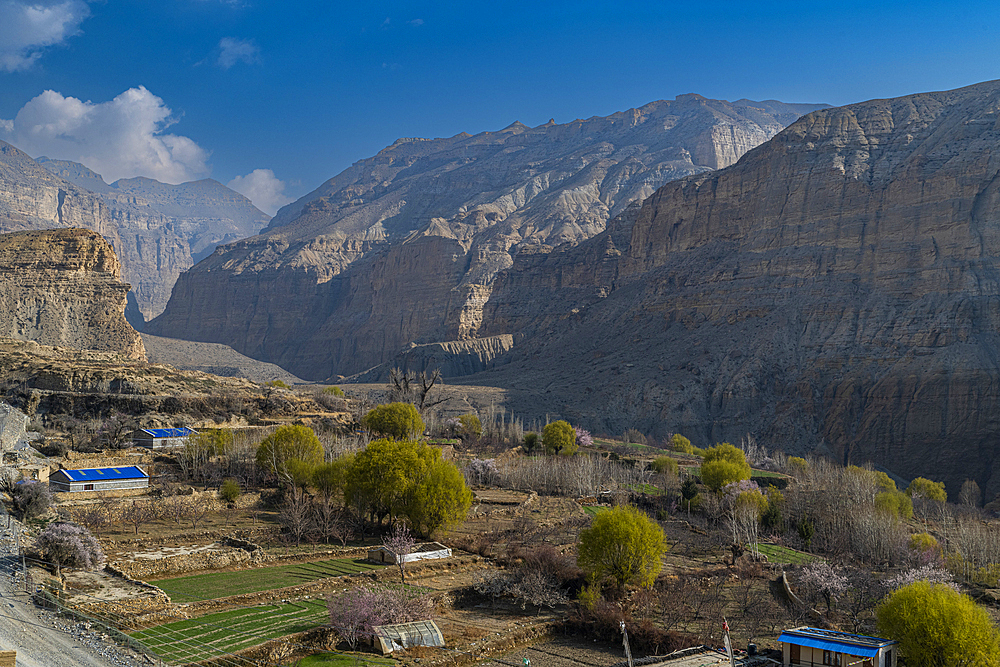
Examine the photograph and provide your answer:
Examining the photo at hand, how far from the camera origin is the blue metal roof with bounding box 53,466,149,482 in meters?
46.2

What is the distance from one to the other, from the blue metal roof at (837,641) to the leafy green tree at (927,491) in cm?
4996

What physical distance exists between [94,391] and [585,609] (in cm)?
5726

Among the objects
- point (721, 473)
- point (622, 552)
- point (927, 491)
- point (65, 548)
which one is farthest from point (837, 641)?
point (927, 491)

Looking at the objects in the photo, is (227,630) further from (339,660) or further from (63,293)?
(63,293)

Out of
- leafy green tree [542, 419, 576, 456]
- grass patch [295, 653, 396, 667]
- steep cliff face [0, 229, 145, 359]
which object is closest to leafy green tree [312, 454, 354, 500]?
grass patch [295, 653, 396, 667]

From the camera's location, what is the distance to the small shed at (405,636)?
2681 cm

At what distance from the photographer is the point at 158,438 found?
60.6m

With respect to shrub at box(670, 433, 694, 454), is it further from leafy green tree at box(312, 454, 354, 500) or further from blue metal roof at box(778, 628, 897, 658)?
blue metal roof at box(778, 628, 897, 658)

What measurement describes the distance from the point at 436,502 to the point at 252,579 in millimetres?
12051

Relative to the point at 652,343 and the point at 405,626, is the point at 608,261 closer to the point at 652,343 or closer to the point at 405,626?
the point at 652,343

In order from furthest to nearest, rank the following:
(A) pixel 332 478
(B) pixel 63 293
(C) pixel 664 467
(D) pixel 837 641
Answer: (B) pixel 63 293 → (C) pixel 664 467 → (A) pixel 332 478 → (D) pixel 837 641

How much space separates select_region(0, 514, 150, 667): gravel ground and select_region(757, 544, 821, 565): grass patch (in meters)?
32.9

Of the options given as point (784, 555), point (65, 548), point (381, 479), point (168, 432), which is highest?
point (65, 548)

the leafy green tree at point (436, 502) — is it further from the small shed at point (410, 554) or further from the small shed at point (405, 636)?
the small shed at point (405, 636)
